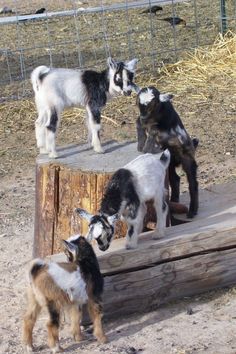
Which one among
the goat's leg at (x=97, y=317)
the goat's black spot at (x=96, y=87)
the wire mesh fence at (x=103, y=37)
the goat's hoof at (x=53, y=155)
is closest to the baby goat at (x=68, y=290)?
the goat's leg at (x=97, y=317)

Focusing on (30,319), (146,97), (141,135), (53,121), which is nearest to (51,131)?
(53,121)

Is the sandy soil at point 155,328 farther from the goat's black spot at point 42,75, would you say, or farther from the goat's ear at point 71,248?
the goat's black spot at point 42,75

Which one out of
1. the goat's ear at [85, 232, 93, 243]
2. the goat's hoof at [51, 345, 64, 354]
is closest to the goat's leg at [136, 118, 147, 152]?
the goat's ear at [85, 232, 93, 243]

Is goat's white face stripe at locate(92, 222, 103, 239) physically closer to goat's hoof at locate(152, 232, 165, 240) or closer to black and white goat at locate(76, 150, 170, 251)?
black and white goat at locate(76, 150, 170, 251)

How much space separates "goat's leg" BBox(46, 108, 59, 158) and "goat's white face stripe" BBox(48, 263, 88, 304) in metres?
1.37

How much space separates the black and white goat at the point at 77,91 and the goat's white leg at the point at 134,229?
0.97 metres

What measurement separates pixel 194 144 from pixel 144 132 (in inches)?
15.7

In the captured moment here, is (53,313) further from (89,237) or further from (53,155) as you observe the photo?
(53,155)

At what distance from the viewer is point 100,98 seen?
6.55 meters

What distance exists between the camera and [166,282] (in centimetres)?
577

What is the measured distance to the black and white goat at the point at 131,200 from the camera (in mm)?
5445

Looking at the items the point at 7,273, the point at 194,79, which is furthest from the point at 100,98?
the point at 194,79

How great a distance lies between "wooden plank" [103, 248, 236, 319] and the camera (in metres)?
5.65

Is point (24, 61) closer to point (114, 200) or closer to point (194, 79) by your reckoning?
point (194, 79)
